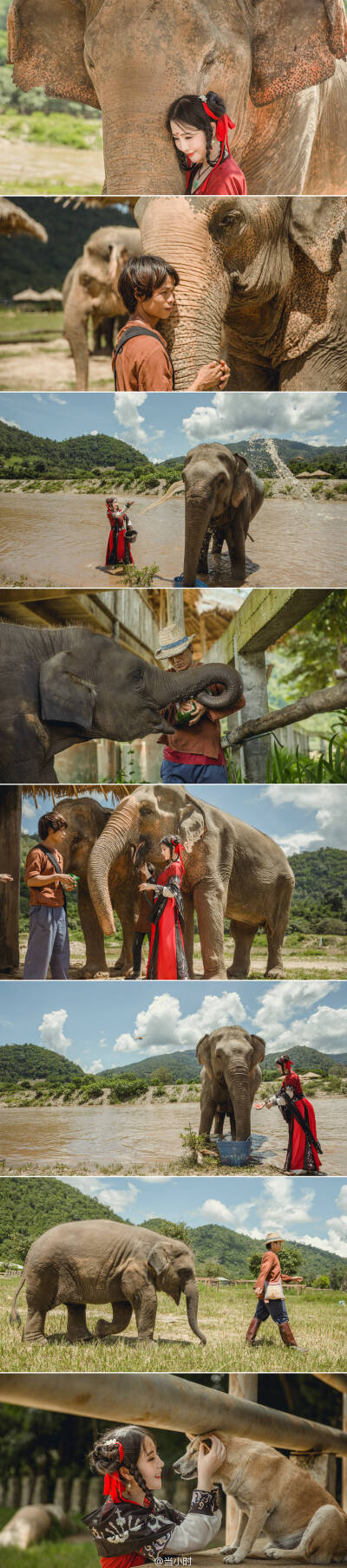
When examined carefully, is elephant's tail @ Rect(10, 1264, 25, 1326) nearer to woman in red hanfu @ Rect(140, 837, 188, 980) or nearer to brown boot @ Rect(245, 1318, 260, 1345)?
brown boot @ Rect(245, 1318, 260, 1345)

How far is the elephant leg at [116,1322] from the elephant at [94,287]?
5.30 metres

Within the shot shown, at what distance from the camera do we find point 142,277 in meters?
6.57

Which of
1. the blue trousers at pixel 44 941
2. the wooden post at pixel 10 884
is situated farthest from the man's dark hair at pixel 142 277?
the blue trousers at pixel 44 941

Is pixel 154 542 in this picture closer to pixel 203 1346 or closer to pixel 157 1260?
pixel 157 1260

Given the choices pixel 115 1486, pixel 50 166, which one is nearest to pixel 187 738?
pixel 115 1486

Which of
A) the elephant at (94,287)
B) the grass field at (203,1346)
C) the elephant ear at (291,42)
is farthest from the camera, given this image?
the elephant at (94,287)

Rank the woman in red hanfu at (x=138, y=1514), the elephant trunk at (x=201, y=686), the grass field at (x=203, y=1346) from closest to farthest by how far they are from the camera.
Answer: the woman in red hanfu at (x=138, y=1514)
the grass field at (x=203, y=1346)
the elephant trunk at (x=201, y=686)

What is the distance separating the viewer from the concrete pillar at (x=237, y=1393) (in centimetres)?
641

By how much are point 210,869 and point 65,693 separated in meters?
1.07

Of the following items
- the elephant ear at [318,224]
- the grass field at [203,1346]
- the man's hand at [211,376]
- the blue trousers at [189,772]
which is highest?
the elephant ear at [318,224]

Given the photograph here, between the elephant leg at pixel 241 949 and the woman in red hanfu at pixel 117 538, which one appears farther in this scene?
the elephant leg at pixel 241 949

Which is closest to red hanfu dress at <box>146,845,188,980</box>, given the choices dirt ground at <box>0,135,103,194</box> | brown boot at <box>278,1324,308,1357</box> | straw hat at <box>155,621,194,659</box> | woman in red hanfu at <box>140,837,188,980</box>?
woman in red hanfu at <box>140,837,188,980</box>

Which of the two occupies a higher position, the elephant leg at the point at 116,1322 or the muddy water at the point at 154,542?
the muddy water at the point at 154,542

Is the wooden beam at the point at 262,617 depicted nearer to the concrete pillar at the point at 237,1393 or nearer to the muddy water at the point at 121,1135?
the muddy water at the point at 121,1135
